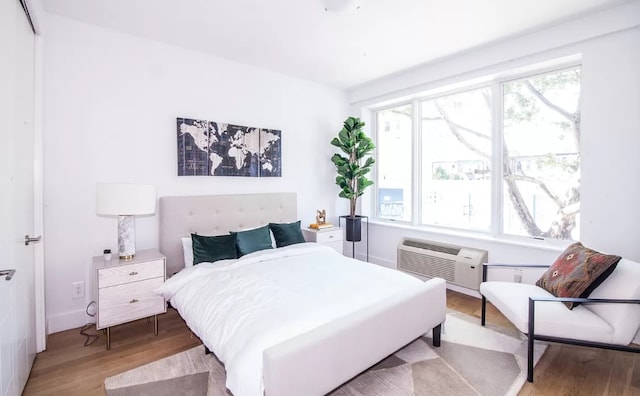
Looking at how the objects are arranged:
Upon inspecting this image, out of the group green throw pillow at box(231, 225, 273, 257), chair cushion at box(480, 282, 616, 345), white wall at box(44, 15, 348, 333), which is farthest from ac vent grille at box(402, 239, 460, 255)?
white wall at box(44, 15, 348, 333)

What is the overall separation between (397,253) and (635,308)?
244cm

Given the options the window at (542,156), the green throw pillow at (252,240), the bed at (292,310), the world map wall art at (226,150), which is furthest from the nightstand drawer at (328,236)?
the window at (542,156)

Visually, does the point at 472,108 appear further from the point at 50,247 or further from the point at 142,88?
the point at 50,247

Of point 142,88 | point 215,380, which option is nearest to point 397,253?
point 215,380

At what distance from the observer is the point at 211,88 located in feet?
11.5

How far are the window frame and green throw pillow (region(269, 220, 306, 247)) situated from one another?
5.69 feet

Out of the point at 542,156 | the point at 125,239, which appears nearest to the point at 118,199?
the point at 125,239

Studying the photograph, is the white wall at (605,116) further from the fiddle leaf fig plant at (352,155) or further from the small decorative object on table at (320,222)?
→ the small decorative object on table at (320,222)

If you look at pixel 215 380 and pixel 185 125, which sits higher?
pixel 185 125

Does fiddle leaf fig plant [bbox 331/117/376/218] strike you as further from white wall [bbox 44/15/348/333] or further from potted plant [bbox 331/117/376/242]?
white wall [bbox 44/15/348/333]

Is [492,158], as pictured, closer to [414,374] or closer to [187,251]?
[414,374]

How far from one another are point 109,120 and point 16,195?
1.27 m

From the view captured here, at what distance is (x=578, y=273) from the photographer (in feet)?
7.22

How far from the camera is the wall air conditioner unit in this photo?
3.42 metres
